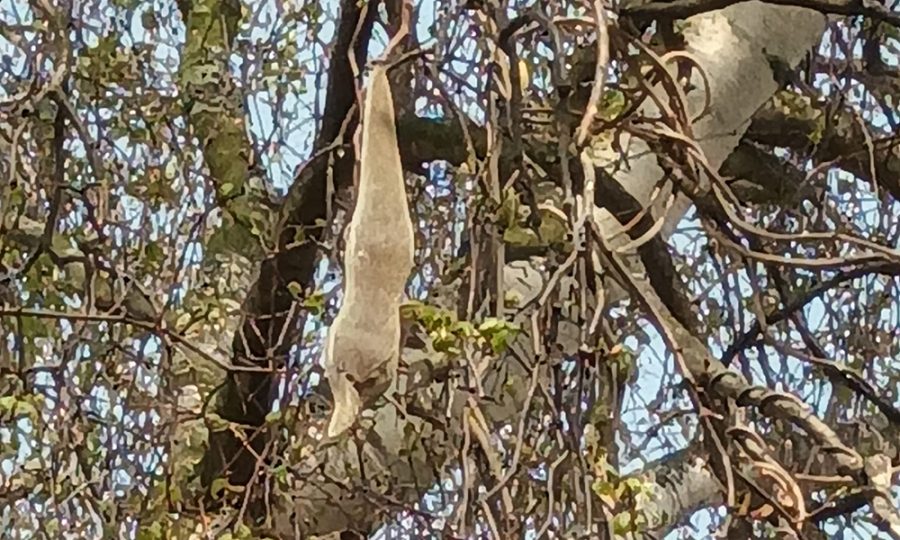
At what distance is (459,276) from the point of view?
3.62 ft

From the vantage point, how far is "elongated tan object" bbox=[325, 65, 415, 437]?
0.73 metres

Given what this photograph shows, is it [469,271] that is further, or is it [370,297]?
[469,271]

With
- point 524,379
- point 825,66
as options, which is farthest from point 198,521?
point 825,66

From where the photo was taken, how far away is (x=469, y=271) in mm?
938

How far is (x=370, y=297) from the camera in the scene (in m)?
0.75

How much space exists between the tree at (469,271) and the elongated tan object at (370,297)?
0.25ft

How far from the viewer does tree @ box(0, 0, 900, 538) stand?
2.80ft

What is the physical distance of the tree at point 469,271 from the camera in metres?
0.85

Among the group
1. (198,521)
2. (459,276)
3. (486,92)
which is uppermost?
(486,92)

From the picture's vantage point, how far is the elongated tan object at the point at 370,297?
735 mm

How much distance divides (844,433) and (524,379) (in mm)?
429

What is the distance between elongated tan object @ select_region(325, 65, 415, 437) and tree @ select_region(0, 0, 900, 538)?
0.08m

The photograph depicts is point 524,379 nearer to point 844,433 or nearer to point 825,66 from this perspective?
point 844,433

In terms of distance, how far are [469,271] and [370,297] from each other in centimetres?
20
